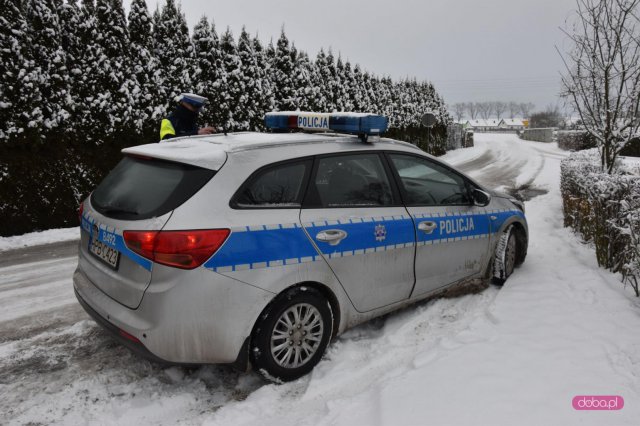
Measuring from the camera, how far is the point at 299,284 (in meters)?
3.06

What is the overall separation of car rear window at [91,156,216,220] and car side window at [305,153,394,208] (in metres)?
0.81

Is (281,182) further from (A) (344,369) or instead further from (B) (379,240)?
(A) (344,369)

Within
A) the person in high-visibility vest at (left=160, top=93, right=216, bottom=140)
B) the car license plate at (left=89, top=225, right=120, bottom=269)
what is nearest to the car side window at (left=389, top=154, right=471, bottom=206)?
the car license plate at (left=89, top=225, right=120, bottom=269)

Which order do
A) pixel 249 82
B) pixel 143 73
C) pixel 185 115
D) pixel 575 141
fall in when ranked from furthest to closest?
pixel 575 141 < pixel 249 82 < pixel 143 73 < pixel 185 115

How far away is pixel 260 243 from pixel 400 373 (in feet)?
4.32

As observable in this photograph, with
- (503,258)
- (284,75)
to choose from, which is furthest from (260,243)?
(284,75)

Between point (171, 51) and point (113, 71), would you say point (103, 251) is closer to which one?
point (113, 71)

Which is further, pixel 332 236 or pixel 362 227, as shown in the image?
pixel 362 227

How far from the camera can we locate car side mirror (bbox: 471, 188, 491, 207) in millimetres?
4398

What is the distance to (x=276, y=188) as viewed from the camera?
10.1 feet

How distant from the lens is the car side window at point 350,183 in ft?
10.8

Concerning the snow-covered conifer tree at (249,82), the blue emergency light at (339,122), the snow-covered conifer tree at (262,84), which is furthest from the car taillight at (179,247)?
the snow-covered conifer tree at (262,84)

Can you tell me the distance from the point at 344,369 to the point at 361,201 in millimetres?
1246

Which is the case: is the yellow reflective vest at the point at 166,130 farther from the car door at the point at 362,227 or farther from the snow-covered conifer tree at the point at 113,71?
the snow-covered conifer tree at the point at 113,71
